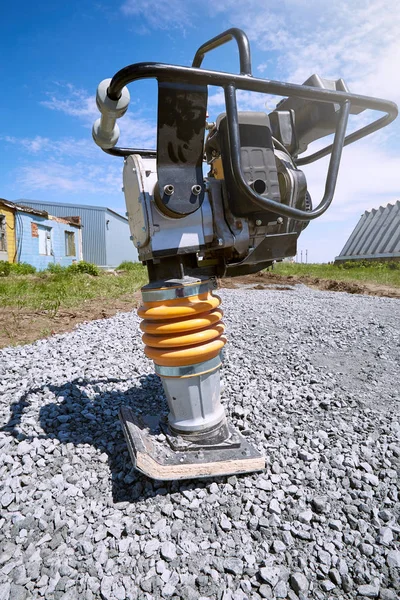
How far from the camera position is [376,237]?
2172cm

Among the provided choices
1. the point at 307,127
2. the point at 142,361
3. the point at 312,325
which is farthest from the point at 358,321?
the point at 307,127

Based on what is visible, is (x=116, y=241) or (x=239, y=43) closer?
(x=239, y=43)

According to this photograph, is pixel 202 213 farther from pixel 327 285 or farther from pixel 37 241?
pixel 37 241

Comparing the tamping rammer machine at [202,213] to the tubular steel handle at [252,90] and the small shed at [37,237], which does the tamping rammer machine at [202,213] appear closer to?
the tubular steel handle at [252,90]

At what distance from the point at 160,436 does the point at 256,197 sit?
1.24m

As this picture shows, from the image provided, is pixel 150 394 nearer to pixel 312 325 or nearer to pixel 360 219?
pixel 312 325

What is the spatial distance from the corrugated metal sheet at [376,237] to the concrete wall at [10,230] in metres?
19.2

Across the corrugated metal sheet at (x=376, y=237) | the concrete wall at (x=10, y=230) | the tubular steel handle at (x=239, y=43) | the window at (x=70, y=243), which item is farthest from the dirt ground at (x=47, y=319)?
the corrugated metal sheet at (x=376, y=237)

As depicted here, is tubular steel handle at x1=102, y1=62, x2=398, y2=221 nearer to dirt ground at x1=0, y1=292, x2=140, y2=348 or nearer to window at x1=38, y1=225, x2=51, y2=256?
dirt ground at x1=0, y1=292, x2=140, y2=348

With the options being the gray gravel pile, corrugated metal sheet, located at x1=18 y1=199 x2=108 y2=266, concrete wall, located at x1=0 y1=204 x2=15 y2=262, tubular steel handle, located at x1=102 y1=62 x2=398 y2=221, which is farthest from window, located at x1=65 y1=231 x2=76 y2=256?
tubular steel handle, located at x1=102 y1=62 x2=398 y2=221

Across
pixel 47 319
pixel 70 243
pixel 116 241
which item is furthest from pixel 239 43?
pixel 116 241

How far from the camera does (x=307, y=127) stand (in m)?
1.92

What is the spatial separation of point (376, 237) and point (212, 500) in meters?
23.3

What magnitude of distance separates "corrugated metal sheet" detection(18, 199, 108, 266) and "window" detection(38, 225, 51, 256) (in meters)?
7.64
